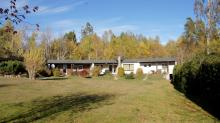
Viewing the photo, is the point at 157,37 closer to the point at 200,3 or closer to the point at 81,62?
the point at 81,62

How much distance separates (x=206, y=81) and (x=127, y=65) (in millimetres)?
52062

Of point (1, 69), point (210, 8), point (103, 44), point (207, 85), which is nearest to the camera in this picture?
point (207, 85)

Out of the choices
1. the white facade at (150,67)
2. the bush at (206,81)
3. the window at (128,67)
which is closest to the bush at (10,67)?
the window at (128,67)

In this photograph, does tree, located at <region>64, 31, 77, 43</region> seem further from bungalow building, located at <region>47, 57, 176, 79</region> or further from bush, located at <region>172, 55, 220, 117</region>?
bush, located at <region>172, 55, 220, 117</region>

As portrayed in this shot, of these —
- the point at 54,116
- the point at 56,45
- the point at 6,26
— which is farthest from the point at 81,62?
the point at 6,26

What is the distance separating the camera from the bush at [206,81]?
14202 mm

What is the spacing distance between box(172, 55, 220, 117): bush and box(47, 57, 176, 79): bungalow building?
4173 cm

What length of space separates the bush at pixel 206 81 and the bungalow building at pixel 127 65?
41.7 metres

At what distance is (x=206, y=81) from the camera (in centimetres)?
1608

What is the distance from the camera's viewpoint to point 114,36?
113m

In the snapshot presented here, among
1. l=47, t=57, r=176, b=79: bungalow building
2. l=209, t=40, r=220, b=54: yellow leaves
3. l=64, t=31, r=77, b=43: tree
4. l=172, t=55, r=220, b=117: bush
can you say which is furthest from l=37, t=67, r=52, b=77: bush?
l=64, t=31, r=77, b=43: tree

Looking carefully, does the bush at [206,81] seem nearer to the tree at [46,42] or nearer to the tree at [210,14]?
the tree at [210,14]

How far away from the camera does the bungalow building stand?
64.3 m

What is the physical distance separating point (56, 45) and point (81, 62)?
33.0 meters
